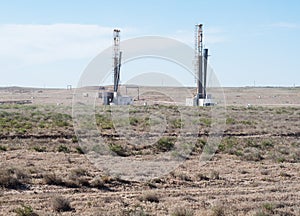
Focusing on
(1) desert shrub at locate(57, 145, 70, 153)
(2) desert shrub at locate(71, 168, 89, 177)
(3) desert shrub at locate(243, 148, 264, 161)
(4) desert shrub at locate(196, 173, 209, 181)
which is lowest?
(3) desert shrub at locate(243, 148, 264, 161)

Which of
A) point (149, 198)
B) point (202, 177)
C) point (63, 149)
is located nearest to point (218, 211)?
point (149, 198)

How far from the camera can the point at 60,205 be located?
38.0ft

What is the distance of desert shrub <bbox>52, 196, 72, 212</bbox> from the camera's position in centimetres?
1152

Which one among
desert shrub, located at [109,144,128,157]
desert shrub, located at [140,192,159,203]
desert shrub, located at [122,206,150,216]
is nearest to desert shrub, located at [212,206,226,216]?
desert shrub, located at [122,206,150,216]

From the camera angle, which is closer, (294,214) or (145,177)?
(294,214)

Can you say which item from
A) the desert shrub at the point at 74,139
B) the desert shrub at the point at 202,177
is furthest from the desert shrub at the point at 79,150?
the desert shrub at the point at 202,177

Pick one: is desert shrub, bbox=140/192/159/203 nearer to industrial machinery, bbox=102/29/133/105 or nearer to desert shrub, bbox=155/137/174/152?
desert shrub, bbox=155/137/174/152

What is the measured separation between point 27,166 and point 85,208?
21.7 feet

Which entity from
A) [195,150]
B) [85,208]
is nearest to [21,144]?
[195,150]

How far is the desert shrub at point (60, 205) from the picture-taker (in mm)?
11523

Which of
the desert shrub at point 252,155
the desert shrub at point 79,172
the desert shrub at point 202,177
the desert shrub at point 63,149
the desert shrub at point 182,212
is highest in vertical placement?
the desert shrub at point 182,212

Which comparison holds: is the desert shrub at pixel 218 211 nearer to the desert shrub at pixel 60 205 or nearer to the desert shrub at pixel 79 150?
the desert shrub at pixel 60 205

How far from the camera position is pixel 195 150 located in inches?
941

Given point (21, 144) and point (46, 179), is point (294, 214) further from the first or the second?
point (21, 144)
